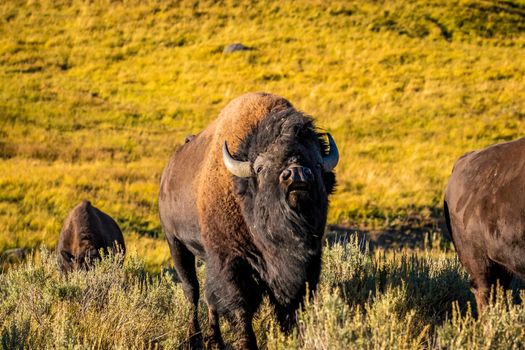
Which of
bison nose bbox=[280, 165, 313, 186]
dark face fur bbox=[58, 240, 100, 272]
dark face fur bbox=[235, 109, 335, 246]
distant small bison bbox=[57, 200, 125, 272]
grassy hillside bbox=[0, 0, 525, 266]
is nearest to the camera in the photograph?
bison nose bbox=[280, 165, 313, 186]

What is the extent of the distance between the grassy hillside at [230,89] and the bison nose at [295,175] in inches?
348

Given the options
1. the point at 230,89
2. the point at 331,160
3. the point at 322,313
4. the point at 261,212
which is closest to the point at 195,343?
the point at 261,212

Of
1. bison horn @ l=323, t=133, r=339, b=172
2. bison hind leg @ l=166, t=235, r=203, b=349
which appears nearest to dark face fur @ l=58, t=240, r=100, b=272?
bison hind leg @ l=166, t=235, r=203, b=349

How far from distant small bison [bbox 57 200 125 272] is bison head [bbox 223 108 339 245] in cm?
371

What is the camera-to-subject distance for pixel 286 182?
471cm

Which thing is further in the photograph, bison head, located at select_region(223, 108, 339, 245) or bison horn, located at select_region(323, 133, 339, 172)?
bison horn, located at select_region(323, 133, 339, 172)

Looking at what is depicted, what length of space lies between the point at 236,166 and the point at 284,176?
629 millimetres

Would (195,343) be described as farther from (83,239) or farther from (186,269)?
(83,239)

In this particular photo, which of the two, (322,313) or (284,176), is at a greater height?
(284,176)

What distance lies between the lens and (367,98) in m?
33.5

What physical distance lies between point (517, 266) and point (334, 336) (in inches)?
83.1

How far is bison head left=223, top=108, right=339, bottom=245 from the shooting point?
15.7ft

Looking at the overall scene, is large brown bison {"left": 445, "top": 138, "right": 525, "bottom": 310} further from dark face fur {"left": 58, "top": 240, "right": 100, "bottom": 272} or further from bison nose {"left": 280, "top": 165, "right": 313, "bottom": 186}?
dark face fur {"left": 58, "top": 240, "right": 100, "bottom": 272}

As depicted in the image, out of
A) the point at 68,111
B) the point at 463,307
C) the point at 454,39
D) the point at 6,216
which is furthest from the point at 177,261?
the point at 454,39
